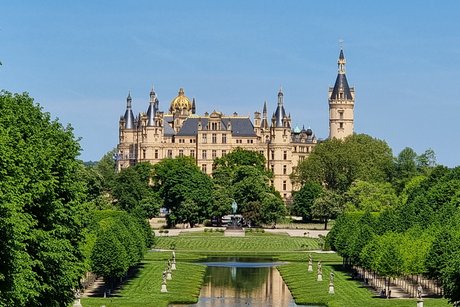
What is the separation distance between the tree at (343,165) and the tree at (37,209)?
112 metres

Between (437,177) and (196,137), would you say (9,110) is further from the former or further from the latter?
(196,137)

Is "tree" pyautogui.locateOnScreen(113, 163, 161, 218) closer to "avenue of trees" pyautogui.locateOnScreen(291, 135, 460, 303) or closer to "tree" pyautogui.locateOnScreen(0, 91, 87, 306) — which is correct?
"avenue of trees" pyautogui.locateOnScreen(291, 135, 460, 303)

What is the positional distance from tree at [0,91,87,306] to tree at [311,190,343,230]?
293 ft

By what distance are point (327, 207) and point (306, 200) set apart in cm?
811

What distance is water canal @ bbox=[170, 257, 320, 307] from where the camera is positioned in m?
64.7

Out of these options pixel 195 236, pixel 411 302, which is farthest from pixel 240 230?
pixel 411 302

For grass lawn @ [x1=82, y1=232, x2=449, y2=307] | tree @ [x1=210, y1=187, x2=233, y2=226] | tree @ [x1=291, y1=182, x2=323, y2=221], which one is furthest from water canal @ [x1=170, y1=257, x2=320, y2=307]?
tree @ [x1=291, y1=182, x2=323, y2=221]

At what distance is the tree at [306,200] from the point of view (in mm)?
153375

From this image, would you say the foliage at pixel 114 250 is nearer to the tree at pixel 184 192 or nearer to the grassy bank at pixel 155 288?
the grassy bank at pixel 155 288

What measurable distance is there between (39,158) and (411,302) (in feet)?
76.7

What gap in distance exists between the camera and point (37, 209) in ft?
153

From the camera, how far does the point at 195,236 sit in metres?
123

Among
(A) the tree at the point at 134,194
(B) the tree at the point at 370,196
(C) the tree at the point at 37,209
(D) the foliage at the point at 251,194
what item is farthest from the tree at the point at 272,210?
(C) the tree at the point at 37,209

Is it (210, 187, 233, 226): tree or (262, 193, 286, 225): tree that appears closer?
(262, 193, 286, 225): tree
